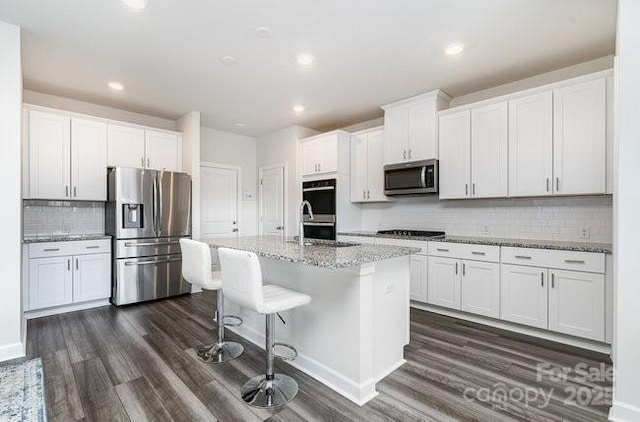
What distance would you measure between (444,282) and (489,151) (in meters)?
1.57

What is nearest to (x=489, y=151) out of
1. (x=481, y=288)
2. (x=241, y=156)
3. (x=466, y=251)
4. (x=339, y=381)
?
(x=466, y=251)

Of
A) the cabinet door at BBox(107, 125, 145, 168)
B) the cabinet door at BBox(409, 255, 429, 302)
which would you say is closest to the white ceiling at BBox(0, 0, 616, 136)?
the cabinet door at BBox(107, 125, 145, 168)

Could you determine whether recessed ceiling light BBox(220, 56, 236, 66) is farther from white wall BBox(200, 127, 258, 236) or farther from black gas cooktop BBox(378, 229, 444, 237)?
black gas cooktop BBox(378, 229, 444, 237)

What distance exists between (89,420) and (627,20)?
149 inches

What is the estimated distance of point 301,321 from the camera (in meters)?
2.42

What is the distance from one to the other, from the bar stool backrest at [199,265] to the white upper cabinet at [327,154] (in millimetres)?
2720

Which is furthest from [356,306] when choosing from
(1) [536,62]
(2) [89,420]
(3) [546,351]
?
(1) [536,62]

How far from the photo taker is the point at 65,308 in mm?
3777

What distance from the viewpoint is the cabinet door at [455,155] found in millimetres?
3680

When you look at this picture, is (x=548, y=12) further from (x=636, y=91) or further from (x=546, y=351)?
(x=546, y=351)

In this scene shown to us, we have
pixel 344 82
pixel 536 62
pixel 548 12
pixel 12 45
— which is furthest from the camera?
pixel 344 82

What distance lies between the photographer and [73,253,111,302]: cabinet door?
149 inches

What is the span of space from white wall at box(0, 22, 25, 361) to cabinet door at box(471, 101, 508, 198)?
4.43 meters

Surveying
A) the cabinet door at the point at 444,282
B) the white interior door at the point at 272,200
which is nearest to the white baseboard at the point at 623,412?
the cabinet door at the point at 444,282
